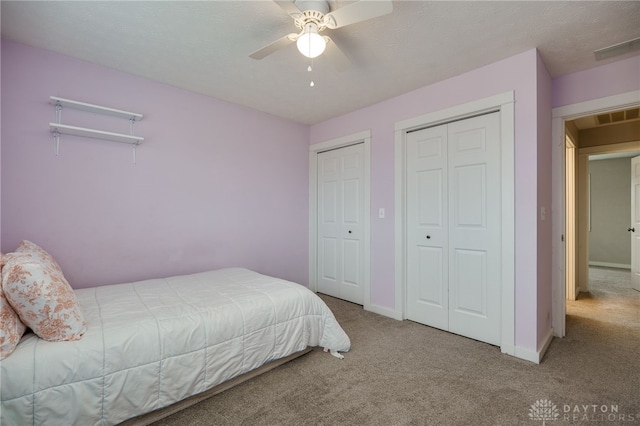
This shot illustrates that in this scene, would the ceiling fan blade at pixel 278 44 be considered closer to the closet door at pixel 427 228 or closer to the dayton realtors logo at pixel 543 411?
the closet door at pixel 427 228

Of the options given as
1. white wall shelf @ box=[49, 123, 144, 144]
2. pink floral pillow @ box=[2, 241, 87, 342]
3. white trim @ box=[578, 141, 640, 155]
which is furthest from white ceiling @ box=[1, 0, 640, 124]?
white trim @ box=[578, 141, 640, 155]

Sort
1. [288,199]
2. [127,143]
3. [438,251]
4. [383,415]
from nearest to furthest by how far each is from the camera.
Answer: [383,415]
[127,143]
[438,251]
[288,199]

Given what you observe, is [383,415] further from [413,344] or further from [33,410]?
[33,410]

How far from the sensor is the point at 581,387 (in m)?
1.95

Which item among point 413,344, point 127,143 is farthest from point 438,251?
point 127,143

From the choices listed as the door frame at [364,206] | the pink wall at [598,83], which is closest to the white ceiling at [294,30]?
the pink wall at [598,83]

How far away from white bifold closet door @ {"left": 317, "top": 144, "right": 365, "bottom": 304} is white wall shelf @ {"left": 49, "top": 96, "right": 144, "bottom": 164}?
2.29m

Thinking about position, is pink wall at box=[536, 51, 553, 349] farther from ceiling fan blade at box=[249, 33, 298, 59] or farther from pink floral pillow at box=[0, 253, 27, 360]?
pink floral pillow at box=[0, 253, 27, 360]

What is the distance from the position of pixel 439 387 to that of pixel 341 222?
2334mm

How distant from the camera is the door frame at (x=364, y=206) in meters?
3.56

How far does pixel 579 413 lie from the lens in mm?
1709

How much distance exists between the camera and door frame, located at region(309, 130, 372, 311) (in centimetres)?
356

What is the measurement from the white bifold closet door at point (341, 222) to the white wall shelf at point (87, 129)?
2.29 m

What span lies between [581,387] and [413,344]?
1122mm
